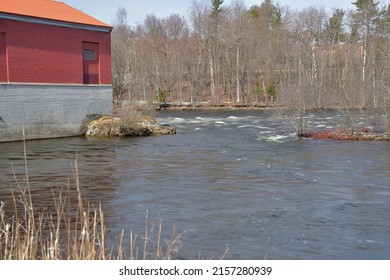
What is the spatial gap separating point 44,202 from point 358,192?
25.9 ft

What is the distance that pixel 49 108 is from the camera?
92.1 feet

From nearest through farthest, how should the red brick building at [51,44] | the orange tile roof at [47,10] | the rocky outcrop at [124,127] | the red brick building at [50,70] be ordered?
the red brick building at [50,70], the red brick building at [51,44], the orange tile roof at [47,10], the rocky outcrop at [124,127]

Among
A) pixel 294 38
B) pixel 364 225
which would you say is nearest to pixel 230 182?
pixel 364 225

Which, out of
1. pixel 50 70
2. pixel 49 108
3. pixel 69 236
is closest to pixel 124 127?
pixel 49 108

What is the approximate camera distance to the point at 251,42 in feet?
213

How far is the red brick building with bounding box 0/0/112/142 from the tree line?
24.2 m

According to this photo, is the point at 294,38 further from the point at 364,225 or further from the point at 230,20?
the point at 364,225

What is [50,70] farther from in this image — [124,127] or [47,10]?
[124,127]

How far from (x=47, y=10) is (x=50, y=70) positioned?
13.6 ft

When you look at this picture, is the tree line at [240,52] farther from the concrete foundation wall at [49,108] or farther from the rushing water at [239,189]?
the rushing water at [239,189]

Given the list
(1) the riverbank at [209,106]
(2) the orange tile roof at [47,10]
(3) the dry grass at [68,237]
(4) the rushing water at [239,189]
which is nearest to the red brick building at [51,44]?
(2) the orange tile roof at [47,10]

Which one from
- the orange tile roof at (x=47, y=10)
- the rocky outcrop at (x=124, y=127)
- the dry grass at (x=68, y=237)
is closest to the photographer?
the dry grass at (x=68, y=237)

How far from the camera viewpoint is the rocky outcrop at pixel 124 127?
29.0 metres

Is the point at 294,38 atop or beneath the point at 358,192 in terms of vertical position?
atop
